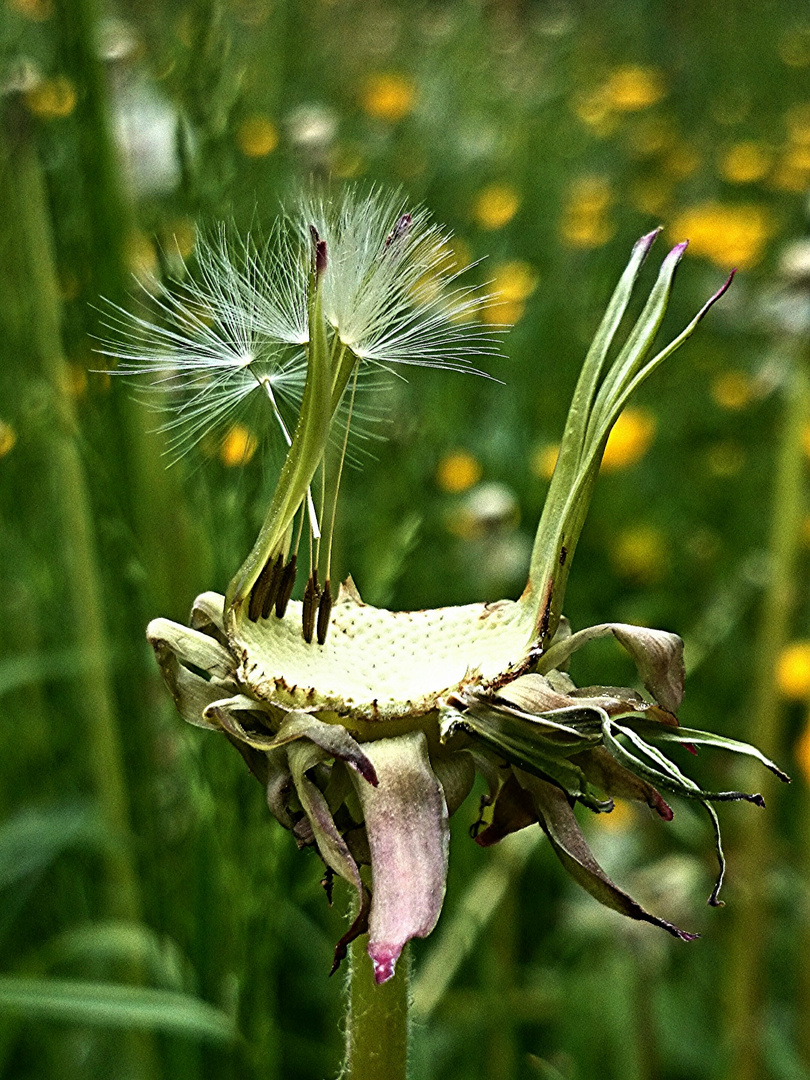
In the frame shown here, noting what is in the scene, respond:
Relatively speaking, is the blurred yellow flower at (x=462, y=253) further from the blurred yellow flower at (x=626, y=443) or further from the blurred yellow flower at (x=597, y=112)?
the blurred yellow flower at (x=597, y=112)

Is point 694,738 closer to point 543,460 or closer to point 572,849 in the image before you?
point 572,849

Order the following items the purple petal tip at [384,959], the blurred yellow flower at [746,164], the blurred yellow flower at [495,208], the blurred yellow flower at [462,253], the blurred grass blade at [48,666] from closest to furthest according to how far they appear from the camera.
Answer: the purple petal tip at [384,959] → the blurred grass blade at [48,666] → the blurred yellow flower at [462,253] → the blurred yellow flower at [495,208] → the blurred yellow flower at [746,164]

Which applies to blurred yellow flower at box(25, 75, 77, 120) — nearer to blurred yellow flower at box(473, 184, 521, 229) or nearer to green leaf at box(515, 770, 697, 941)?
green leaf at box(515, 770, 697, 941)

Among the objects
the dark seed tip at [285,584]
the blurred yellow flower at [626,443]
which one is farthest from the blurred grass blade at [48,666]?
the blurred yellow flower at [626,443]

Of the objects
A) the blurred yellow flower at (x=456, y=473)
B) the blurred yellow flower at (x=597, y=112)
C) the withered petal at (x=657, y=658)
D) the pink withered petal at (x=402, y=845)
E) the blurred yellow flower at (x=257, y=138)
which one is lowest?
the blurred yellow flower at (x=456, y=473)

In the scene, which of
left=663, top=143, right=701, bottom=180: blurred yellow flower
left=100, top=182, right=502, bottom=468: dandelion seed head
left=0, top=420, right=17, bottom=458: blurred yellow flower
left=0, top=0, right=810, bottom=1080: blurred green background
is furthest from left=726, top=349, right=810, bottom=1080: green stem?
left=663, top=143, right=701, bottom=180: blurred yellow flower

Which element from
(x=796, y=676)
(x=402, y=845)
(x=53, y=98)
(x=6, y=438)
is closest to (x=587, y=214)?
(x=796, y=676)
